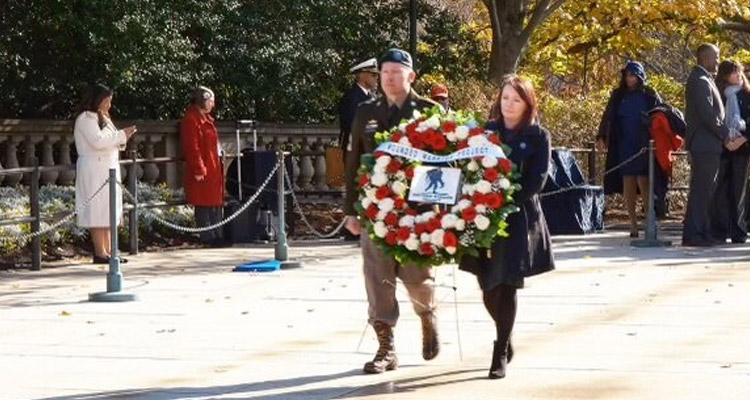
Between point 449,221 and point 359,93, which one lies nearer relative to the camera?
point 449,221

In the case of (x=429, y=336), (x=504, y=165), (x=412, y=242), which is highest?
(x=504, y=165)

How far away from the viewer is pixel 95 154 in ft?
61.3

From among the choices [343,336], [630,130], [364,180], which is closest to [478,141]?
[364,180]

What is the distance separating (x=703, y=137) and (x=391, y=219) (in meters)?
9.91

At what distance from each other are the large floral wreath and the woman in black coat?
122 millimetres

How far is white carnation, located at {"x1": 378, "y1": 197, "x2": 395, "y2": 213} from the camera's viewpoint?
10828 mm

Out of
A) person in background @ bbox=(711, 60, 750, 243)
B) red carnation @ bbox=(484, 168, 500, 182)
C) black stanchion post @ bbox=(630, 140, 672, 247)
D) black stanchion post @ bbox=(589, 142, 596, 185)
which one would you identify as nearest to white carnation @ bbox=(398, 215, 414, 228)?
red carnation @ bbox=(484, 168, 500, 182)

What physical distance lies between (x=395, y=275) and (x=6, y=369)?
7.91 feet

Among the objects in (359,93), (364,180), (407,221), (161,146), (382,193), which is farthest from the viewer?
(161,146)

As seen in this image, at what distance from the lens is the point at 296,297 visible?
51.0 ft

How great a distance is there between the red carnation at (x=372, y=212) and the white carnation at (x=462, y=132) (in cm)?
63

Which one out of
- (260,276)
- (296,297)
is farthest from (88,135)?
(296,297)

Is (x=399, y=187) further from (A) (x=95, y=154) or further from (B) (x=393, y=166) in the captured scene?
(A) (x=95, y=154)

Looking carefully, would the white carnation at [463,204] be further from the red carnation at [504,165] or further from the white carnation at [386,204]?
the white carnation at [386,204]
